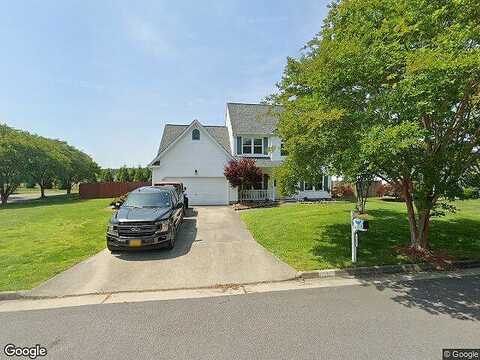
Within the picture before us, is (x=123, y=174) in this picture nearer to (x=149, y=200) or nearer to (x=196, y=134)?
(x=196, y=134)

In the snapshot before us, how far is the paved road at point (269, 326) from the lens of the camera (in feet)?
12.6

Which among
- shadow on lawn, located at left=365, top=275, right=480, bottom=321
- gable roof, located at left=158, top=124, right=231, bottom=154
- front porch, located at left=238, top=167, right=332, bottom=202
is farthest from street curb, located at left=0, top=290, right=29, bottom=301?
gable roof, located at left=158, top=124, right=231, bottom=154

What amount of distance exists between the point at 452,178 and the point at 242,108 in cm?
2098

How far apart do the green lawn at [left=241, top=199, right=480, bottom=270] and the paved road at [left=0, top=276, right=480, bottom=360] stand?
1.86 meters

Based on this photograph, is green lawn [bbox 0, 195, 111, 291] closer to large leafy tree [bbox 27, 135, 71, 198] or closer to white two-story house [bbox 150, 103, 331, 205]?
white two-story house [bbox 150, 103, 331, 205]

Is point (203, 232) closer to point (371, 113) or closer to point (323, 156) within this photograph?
point (323, 156)

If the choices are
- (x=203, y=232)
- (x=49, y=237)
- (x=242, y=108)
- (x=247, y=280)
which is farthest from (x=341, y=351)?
(x=242, y=108)

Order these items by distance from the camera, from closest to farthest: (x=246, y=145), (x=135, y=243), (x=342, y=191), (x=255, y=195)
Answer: (x=135, y=243) → (x=255, y=195) → (x=342, y=191) → (x=246, y=145)

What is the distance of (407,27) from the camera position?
244 inches

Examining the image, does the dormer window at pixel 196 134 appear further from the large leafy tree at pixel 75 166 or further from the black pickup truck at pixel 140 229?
the large leafy tree at pixel 75 166

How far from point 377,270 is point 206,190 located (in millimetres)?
16297

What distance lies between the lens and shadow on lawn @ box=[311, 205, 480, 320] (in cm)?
527

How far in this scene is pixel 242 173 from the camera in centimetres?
1925

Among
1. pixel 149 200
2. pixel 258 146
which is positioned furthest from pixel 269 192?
pixel 149 200
